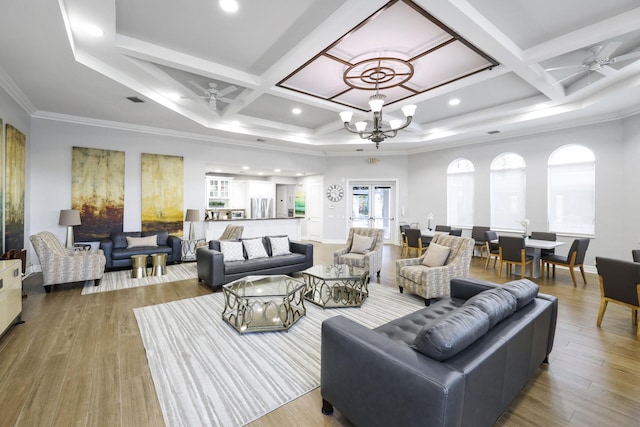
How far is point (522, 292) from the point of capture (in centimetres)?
210

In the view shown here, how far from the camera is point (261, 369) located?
2.40 meters

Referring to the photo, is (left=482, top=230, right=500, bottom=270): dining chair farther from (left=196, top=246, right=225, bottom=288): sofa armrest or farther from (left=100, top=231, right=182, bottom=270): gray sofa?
(left=100, top=231, right=182, bottom=270): gray sofa

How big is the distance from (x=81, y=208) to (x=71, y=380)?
4.87 m

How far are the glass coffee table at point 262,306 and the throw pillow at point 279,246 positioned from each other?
144cm

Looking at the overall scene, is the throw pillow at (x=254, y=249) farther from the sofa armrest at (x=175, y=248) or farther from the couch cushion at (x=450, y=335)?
the couch cushion at (x=450, y=335)

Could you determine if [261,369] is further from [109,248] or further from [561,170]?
[561,170]

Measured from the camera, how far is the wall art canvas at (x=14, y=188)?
4223 mm

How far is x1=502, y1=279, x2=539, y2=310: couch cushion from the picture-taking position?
2049 millimetres

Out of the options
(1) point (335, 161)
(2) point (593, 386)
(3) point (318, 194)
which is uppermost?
(1) point (335, 161)

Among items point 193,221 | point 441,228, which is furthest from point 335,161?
point 193,221

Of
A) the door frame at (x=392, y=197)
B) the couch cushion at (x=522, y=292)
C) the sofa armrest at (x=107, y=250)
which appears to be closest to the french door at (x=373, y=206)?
the door frame at (x=392, y=197)

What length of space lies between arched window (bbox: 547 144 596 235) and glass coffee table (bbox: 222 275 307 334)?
251 inches

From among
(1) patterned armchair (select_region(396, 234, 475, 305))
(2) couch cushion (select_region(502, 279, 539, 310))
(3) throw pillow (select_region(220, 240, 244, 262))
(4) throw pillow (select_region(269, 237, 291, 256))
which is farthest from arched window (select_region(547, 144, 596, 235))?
(3) throw pillow (select_region(220, 240, 244, 262))

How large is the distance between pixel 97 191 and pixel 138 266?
2.15 metres
